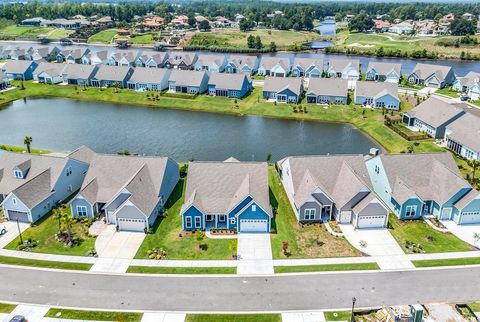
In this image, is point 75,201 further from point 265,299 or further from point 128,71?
point 128,71

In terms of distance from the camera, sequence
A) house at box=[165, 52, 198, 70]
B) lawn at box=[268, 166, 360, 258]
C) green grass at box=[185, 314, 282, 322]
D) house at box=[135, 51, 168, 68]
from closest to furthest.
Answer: green grass at box=[185, 314, 282, 322] < lawn at box=[268, 166, 360, 258] < house at box=[165, 52, 198, 70] < house at box=[135, 51, 168, 68]

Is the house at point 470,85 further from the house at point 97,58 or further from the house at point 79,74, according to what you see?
the house at point 97,58

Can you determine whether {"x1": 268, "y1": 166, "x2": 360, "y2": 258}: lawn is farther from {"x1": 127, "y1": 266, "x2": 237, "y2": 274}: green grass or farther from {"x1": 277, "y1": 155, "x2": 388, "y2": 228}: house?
{"x1": 127, "y1": 266, "x2": 237, "y2": 274}: green grass

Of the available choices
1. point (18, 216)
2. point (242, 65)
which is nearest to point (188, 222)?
point (18, 216)

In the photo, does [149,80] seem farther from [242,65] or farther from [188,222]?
[188,222]

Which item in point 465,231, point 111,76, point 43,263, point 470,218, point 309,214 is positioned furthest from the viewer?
point 111,76

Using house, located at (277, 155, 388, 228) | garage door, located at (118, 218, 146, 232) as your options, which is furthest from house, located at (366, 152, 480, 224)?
garage door, located at (118, 218, 146, 232)

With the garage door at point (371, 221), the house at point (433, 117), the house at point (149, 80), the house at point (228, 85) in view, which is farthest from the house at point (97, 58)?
the garage door at point (371, 221)
